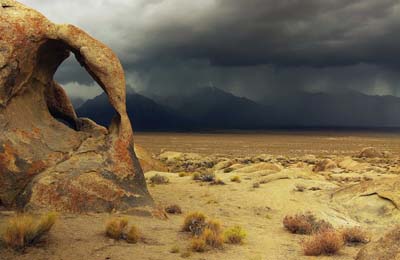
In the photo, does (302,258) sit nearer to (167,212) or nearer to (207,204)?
(167,212)

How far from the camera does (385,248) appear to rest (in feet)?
23.6

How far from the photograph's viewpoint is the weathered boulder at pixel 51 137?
1277cm

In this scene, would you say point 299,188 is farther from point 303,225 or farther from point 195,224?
point 195,224

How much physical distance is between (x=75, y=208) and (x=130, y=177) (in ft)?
7.52

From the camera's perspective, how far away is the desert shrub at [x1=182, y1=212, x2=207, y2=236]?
11.7m

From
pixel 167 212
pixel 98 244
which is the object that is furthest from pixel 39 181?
pixel 167 212

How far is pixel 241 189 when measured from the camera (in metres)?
22.2

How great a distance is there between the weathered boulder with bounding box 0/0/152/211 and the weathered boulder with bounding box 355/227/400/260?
26.9 ft

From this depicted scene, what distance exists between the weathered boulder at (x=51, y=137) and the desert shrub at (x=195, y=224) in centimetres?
222

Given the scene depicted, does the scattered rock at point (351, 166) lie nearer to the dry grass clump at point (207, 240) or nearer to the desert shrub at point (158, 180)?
the desert shrub at point (158, 180)

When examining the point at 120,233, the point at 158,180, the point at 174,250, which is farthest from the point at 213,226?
the point at 158,180

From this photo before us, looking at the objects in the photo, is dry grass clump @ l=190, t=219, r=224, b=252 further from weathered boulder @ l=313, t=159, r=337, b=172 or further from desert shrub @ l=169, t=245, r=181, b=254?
weathered boulder @ l=313, t=159, r=337, b=172

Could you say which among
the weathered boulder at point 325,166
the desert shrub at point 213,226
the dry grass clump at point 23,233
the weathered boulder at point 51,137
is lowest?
the weathered boulder at point 325,166

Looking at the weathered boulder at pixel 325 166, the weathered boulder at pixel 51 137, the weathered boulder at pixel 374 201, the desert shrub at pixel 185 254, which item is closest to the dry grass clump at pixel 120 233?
the desert shrub at pixel 185 254
